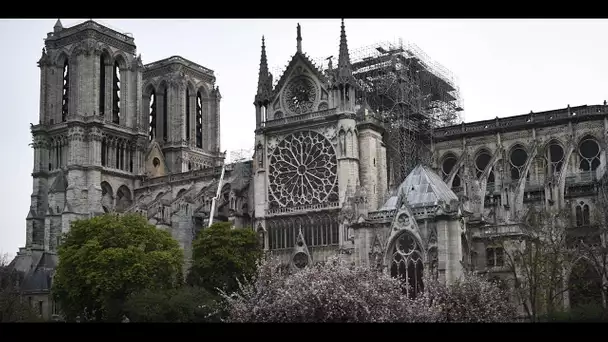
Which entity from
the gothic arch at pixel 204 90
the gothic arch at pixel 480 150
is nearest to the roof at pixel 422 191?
the gothic arch at pixel 480 150

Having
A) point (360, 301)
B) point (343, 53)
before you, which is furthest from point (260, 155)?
point (360, 301)

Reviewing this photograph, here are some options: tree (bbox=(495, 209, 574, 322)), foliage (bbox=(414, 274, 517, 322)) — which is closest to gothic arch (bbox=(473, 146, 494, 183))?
tree (bbox=(495, 209, 574, 322))

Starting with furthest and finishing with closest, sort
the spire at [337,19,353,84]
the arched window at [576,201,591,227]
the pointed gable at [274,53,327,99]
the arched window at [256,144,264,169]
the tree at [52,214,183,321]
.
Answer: the arched window at [256,144,264,169] → the pointed gable at [274,53,327,99] → the spire at [337,19,353,84] → the arched window at [576,201,591,227] → the tree at [52,214,183,321]

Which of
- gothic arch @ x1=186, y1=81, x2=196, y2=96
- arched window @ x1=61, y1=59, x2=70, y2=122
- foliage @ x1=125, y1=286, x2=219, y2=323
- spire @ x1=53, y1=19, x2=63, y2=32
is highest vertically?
spire @ x1=53, y1=19, x2=63, y2=32

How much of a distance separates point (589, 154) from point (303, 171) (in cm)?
1842

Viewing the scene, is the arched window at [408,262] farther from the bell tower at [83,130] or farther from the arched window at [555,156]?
the bell tower at [83,130]

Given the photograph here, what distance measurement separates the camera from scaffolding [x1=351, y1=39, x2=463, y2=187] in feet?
192

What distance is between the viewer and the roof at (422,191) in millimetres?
46656

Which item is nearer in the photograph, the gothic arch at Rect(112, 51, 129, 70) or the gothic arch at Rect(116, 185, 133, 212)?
the gothic arch at Rect(116, 185, 133, 212)

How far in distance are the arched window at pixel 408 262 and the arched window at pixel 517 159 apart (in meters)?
16.7

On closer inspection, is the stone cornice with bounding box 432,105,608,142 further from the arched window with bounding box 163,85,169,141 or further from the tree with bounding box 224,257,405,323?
the arched window with bounding box 163,85,169,141

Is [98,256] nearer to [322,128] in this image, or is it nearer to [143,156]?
[322,128]

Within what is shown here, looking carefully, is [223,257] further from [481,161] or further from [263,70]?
[481,161]

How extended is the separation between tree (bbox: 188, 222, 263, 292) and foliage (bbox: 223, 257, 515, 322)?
1152 centimetres
